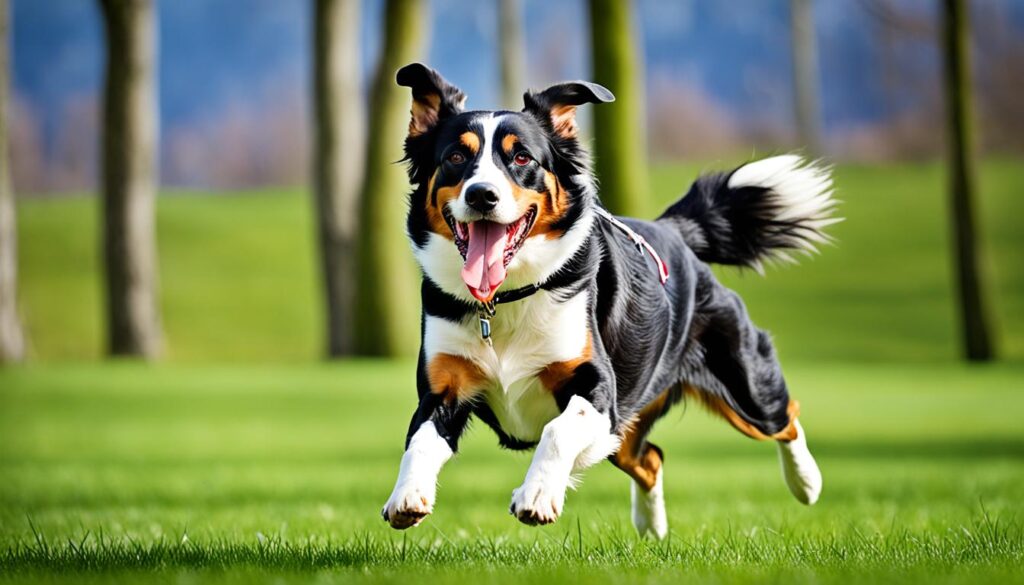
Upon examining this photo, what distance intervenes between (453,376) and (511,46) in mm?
24389

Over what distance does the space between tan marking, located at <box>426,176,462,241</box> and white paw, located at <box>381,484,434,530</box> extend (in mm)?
1032

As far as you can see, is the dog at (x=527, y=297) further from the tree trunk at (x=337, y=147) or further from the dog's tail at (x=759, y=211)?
the tree trunk at (x=337, y=147)

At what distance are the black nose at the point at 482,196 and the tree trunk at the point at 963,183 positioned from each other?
17075 millimetres

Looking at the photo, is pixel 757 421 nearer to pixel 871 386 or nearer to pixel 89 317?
pixel 871 386

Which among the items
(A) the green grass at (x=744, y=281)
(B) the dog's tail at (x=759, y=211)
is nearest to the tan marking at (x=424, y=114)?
(B) the dog's tail at (x=759, y=211)

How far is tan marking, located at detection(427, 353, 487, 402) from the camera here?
4.75m

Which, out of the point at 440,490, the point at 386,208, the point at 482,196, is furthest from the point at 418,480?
the point at 386,208

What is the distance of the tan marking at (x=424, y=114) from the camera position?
5008mm

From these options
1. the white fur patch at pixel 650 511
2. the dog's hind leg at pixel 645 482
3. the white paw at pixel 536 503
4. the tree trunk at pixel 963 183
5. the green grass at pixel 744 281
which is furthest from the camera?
the green grass at pixel 744 281

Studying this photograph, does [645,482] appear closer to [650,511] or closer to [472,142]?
[650,511]

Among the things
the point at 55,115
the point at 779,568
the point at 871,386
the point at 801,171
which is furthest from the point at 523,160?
the point at 55,115

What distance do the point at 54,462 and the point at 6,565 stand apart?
835cm

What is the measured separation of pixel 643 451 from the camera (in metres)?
6.29

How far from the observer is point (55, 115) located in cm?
5297
